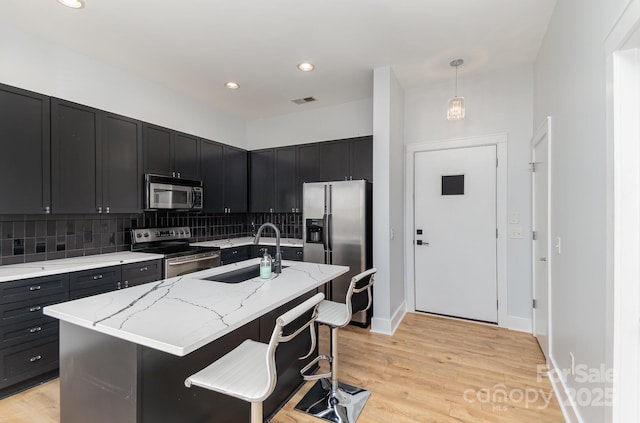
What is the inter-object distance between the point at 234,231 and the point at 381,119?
121 inches

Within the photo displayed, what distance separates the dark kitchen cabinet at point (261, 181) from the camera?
4758 millimetres

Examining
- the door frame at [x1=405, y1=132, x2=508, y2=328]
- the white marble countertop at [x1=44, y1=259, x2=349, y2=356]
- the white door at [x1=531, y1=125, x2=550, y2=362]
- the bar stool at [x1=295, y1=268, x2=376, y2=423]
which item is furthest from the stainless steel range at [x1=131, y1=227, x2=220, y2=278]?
the white door at [x1=531, y1=125, x2=550, y2=362]

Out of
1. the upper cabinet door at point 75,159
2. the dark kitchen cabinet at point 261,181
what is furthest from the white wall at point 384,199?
the upper cabinet door at point 75,159

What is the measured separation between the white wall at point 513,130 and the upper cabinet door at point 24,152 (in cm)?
418

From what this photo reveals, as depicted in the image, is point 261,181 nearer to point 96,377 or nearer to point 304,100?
point 304,100

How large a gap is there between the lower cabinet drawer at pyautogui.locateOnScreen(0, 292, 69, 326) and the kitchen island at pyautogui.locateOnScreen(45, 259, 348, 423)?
1.16 m

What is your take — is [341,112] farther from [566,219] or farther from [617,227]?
[617,227]

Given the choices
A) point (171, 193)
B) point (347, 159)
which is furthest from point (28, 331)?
point (347, 159)

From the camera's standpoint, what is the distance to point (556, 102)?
2.34 m

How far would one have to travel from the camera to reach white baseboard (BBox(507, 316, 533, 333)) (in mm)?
3332

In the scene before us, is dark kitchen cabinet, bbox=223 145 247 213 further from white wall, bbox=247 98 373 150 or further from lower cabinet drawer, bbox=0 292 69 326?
lower cabinet drawer, bbox=0 292 69 326

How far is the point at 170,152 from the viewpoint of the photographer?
3.70 m

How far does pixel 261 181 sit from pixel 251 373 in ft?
12.5

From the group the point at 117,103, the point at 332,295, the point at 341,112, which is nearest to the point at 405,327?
the point at 332,295
